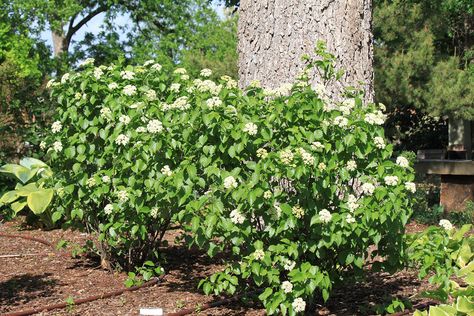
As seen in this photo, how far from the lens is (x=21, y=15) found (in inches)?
976

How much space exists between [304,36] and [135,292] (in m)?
2.28

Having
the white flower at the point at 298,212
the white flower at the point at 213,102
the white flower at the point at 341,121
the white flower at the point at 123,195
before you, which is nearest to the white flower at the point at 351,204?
the white flower at the point at 298,212

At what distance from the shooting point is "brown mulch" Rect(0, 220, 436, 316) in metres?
5.04

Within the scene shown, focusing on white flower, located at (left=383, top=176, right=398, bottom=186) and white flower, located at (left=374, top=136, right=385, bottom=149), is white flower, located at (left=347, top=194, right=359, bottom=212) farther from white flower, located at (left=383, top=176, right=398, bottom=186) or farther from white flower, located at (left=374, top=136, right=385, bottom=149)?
white flower, located at (left=374, top=136, right=385, bottom=149)

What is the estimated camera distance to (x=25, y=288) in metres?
5.64

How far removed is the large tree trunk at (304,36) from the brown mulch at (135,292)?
1459mm

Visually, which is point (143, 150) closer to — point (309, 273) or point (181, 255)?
point (309, 273)

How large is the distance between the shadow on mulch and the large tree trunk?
2.28 metres

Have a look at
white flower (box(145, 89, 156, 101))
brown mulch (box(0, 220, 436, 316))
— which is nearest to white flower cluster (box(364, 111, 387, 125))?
brown mulch (box(0, 220, 436, 316))

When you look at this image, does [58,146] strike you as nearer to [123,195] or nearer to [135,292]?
[123,195]

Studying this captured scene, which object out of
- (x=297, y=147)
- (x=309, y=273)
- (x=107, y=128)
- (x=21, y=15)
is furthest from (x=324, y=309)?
(x=21, y=15)

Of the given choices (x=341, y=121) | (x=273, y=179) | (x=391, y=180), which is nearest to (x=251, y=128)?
(x=273, y=179)

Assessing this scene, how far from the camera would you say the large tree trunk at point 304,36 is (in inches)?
213

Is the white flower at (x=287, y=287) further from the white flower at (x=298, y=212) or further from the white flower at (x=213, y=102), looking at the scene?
the white flower at (x=213, y=102)
